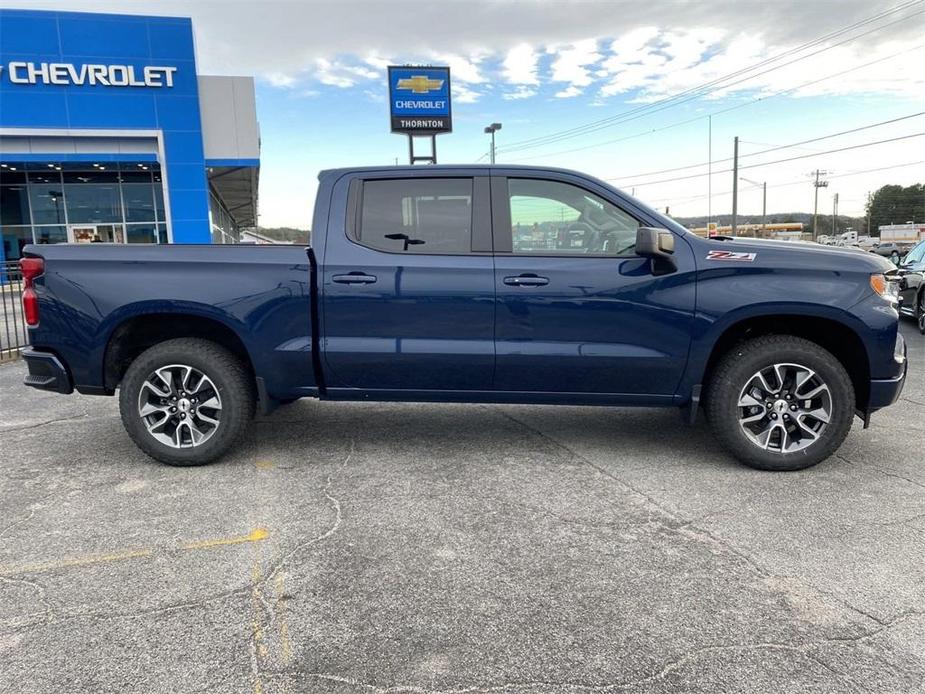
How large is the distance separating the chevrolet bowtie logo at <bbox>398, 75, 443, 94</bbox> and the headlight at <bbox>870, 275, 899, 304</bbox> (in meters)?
18.3

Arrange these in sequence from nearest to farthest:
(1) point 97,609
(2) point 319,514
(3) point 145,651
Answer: (3) point 145,651 < (1) point 97,609 < (2) point 319,514

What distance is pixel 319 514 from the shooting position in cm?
357

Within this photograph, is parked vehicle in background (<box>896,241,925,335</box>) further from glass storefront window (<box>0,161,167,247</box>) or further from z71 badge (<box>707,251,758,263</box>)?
glass storefront window (<box>0,161,167,247</box>)

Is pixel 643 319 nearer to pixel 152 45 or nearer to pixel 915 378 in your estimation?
pixel 915 378

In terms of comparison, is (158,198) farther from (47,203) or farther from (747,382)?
(747,382)

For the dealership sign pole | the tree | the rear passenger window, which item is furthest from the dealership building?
the tree

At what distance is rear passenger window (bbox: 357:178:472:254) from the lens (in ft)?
13.9

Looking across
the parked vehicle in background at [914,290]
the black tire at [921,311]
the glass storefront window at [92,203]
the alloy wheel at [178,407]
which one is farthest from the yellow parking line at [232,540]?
the glass storefront window at [92,203]

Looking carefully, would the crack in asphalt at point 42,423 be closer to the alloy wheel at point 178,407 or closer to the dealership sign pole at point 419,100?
the alloy wheel at point 178,407

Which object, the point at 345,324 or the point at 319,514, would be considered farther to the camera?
the point at 345,324

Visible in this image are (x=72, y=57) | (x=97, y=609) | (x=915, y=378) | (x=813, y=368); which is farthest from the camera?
(x=72, y=57)

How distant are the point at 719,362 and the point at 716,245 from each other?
0.76 meters

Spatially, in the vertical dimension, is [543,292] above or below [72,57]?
below

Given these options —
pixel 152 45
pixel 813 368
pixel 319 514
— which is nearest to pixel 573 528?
pixel 319 514
